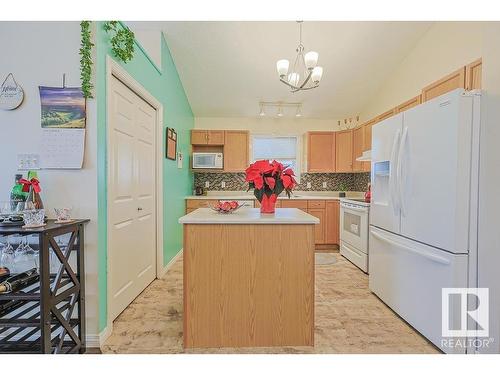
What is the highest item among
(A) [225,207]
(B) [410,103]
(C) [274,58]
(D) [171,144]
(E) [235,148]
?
(C) [274,58]

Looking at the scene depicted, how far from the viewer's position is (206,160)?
183 inches

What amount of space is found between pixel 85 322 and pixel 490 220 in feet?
9.09

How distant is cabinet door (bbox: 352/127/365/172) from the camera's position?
434 centimetres

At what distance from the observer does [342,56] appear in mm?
3688

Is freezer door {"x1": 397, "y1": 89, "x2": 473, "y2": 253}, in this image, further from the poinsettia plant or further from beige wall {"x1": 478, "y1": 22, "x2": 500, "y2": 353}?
the poinsettia plant

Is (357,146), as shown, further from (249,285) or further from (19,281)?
(19,281)

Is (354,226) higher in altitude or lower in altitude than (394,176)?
lower

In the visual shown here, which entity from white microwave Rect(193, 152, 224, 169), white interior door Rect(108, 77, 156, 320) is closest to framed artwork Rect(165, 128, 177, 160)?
white interior door Rect(108, 77, 156, 320)

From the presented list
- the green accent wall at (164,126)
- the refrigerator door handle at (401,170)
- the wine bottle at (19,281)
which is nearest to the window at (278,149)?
the green accent wall at (164,126)

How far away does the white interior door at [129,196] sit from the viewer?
2084 mm

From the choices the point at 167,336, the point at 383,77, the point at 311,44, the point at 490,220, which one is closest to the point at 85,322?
the point at 167,336

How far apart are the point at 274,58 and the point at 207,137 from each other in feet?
5.92

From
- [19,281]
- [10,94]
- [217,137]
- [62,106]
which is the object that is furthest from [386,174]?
[217,137]

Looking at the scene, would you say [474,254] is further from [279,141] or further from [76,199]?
[279,141]
